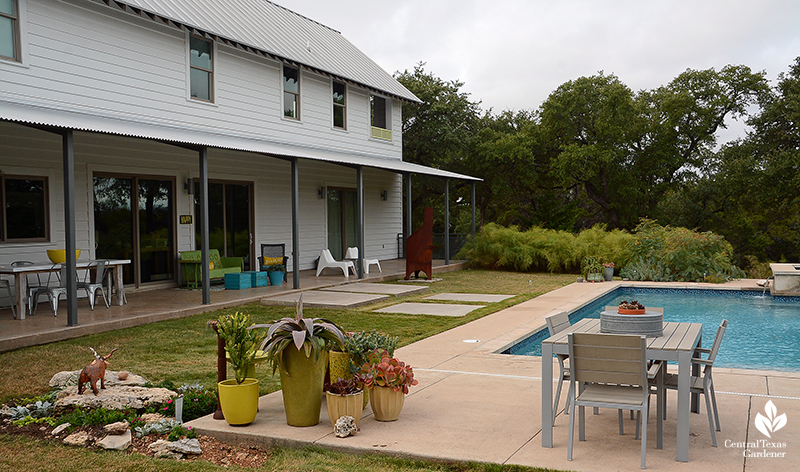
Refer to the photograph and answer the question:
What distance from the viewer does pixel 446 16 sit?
27078 millimetres

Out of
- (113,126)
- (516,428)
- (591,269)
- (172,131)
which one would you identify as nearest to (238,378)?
(516,428)

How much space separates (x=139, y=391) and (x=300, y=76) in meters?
11.0

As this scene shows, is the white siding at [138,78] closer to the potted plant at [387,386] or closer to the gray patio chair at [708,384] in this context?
the potted plant at [387,386]

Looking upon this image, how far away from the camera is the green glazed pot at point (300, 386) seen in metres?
4.35

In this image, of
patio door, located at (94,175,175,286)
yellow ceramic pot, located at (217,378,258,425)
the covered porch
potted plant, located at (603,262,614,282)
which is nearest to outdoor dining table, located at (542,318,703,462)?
yellow ceramic pot, located at (217,378,258,425)

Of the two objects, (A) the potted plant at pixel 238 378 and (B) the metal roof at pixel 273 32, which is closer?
(A) the potted plant at pixel 238 378

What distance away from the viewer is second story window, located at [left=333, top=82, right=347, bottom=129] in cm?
1636

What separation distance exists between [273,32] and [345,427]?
41.3ft

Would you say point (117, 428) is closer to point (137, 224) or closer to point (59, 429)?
point (59, 429)

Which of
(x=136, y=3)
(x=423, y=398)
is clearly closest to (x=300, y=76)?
(x=136, y=3)

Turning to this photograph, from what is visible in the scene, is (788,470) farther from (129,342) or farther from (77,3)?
(77,3)

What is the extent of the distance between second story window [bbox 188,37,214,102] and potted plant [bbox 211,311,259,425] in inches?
347

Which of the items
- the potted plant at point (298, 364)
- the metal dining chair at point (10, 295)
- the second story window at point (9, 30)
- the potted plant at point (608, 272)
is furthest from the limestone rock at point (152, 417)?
the potted plant at point (608, 272)

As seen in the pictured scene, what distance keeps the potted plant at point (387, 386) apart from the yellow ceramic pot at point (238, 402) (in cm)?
79
